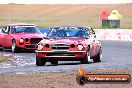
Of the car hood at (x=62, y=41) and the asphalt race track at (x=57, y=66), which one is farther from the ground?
the car hood at (x=62, y=41)

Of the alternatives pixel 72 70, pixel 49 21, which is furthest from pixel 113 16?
pixel 72 70

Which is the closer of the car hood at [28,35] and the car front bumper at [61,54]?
the car front bumper at [61,54]

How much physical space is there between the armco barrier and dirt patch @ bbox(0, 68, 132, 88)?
81.8 feet

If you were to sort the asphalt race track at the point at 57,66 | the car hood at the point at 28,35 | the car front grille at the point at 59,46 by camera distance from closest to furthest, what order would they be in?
the asphalt race track at the point at 57,66, the car front grille at the point at 59,46, the car hood at the point at 28,35

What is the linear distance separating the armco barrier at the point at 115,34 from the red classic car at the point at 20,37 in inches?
532

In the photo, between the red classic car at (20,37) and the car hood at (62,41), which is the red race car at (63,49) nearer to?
the car hood at (62,41)

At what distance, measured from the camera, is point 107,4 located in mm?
113562

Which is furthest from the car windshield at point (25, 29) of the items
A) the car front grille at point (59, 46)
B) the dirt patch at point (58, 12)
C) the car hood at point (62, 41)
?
the dirt patch at point (58, 12)

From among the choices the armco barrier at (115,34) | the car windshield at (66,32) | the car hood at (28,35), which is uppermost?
the car windshield at (66,32)

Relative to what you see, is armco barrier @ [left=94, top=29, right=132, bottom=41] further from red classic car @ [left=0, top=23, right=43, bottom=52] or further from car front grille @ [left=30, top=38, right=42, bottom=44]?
car front grille @ [left=30, top=38, right=42, bottom=44]

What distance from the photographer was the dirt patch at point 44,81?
483 inches

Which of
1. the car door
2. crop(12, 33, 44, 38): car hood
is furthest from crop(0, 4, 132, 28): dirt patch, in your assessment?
crop(12, 33, 44, 38): car hood

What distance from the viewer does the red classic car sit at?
25.9 m

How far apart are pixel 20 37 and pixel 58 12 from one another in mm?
80802
